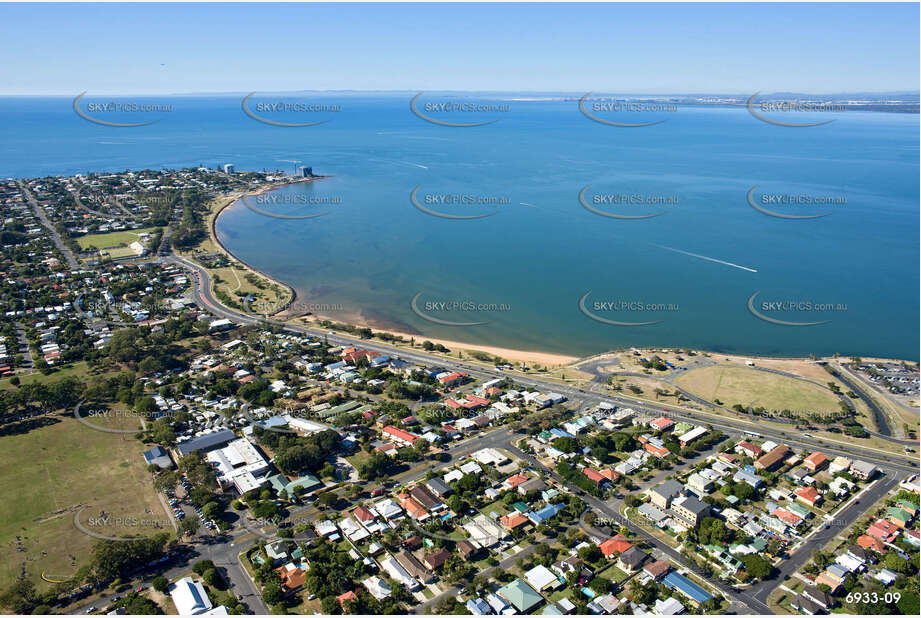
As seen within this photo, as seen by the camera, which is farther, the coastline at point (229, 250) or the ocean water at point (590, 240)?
the coastline at point (229, 250)

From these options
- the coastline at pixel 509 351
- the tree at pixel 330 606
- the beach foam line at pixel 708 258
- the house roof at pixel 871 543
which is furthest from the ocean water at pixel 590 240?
the tree at pixel 330 606

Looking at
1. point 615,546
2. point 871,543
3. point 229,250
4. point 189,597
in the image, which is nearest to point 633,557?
point 615,546

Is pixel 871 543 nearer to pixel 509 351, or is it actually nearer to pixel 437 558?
pixel 437 558

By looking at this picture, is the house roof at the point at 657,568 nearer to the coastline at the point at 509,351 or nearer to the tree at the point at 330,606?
the tree at the point at 330,606

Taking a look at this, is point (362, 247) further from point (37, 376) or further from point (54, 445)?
point (54, 445)

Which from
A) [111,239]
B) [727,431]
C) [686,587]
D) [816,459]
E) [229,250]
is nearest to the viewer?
[686,587]
